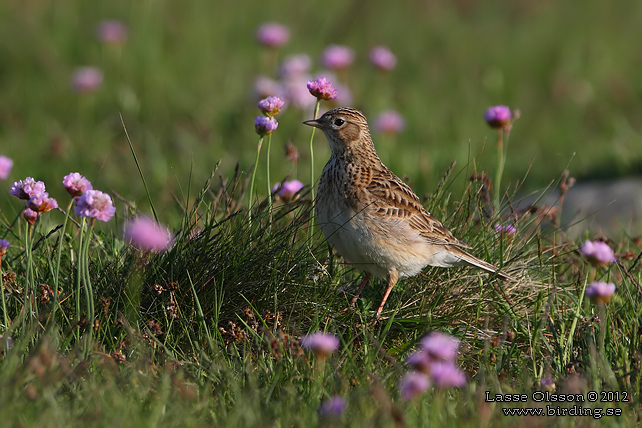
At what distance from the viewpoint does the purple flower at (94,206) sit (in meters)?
3.21

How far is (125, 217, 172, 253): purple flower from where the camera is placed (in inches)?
143

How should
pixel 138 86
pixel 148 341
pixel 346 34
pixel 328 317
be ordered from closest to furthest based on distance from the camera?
pixel 148 341
pixel 328 317
pixel 138 86
pixel 346 34

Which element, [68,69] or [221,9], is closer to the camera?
[68,69]

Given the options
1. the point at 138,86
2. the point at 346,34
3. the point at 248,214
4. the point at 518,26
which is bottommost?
the point at 248,214

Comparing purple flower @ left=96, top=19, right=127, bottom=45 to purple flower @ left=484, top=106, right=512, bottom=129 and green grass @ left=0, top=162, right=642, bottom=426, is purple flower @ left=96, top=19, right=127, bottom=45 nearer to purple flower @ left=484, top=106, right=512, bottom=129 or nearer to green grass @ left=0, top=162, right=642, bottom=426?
green grass @ left=0, top=162, right=642, bottom=426

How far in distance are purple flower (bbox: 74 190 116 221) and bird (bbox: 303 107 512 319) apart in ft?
4.50

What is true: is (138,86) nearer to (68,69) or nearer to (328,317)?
(68,69)

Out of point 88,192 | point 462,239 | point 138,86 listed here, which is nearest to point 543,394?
point 462,239

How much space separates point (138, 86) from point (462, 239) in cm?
637

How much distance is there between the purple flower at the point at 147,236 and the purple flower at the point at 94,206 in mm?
373

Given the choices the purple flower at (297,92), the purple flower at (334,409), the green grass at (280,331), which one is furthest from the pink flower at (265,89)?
the purple flower at (334,409)

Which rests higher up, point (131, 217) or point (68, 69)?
point (68, 69)

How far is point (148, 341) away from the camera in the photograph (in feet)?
12.6

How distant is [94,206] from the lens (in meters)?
3.22
